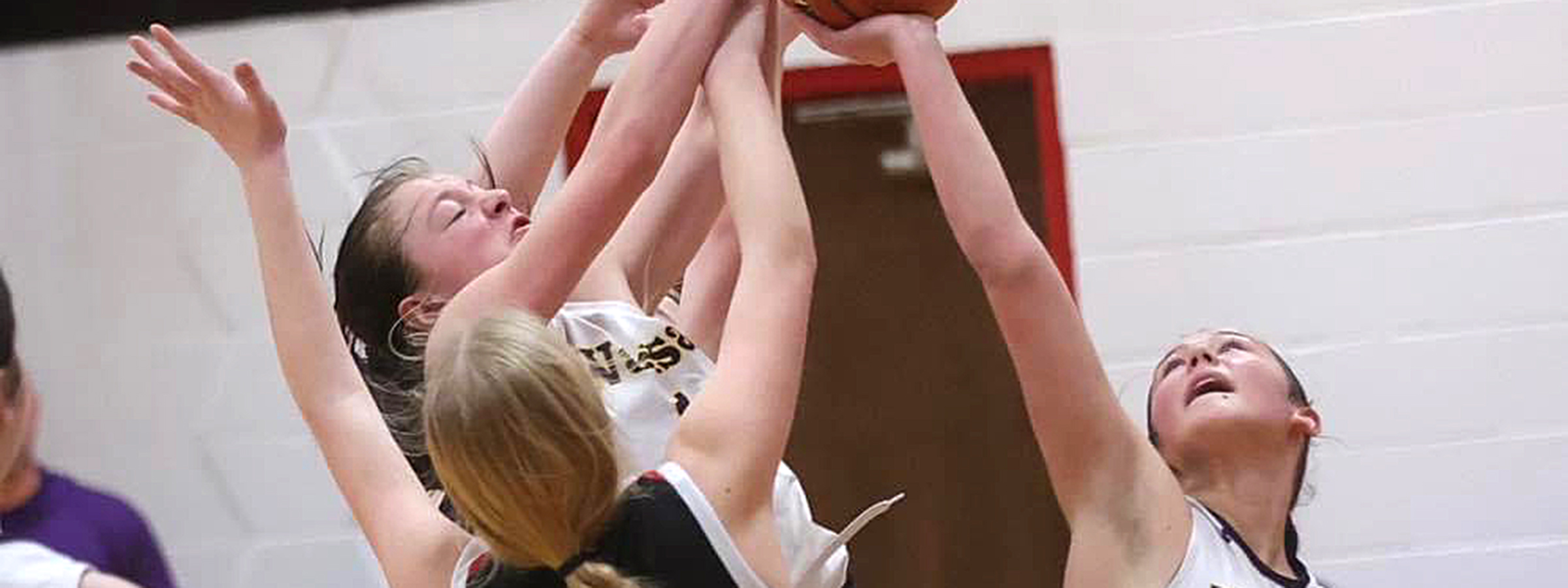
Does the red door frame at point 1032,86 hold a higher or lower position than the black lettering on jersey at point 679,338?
lower

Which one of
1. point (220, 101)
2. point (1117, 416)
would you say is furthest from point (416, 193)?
point (1117, 416)

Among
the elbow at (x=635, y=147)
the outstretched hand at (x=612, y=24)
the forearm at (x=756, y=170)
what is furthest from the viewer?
the outstretched hand at (x=612, y=24)

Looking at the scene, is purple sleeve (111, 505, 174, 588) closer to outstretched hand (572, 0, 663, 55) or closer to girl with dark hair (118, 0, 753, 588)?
girl with dark hair (118, 0, 753, 588)

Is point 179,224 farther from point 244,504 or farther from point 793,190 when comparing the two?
point 793,190

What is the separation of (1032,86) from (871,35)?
82.2 inches

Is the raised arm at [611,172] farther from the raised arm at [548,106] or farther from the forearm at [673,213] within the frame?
the raised arm at [548,106]

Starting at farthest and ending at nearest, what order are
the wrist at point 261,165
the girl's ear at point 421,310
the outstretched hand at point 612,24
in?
the outstretched hand at point 612,24 < the girl's ear at point 421,310 < the wrist at point 261,165

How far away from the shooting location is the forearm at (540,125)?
2.29m

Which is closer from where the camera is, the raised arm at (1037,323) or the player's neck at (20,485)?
the raised arm at (1037,323)

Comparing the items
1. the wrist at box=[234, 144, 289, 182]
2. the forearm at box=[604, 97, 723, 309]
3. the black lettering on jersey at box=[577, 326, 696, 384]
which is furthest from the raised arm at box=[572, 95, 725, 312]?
the wrist at box=[234, 144, 289, 182]

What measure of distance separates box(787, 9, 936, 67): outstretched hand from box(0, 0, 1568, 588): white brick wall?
1.97 m

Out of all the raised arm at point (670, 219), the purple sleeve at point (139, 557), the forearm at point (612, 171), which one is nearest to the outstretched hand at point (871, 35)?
the forearm at point (612, 171)

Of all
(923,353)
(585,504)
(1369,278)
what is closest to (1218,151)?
(1369,278)

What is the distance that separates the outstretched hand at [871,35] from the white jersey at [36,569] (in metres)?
0.80
